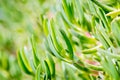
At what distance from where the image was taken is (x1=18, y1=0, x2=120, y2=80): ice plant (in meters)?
0.53

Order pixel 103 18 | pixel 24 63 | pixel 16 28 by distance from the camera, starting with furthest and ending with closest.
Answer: pixel 16 28
pixel 24 63
pixel 103 18

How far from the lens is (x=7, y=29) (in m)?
1.46

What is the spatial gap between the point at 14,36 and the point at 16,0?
14cm

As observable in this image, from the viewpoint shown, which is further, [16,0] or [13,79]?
[16,0]

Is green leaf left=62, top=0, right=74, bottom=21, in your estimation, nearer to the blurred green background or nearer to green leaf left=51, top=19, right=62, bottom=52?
green leaf left=51, top=19, right=62, bottom=52

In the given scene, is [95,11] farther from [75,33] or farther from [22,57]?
[22,57]

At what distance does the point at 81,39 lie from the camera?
2.00ft

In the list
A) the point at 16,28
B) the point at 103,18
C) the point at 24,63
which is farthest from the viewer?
the point at 16,28

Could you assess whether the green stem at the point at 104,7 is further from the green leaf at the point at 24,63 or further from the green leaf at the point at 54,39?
the green leaf at the point at 24,63

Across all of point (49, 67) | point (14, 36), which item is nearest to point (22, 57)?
point (49, 67)

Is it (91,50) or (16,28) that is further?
(16,28)

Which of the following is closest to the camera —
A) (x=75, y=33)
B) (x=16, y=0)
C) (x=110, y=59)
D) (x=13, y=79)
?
(x=110, y=59)

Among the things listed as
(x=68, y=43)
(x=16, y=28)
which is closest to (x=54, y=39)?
(x=68, y=43)

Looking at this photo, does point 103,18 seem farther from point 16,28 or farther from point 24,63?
point 16,28
